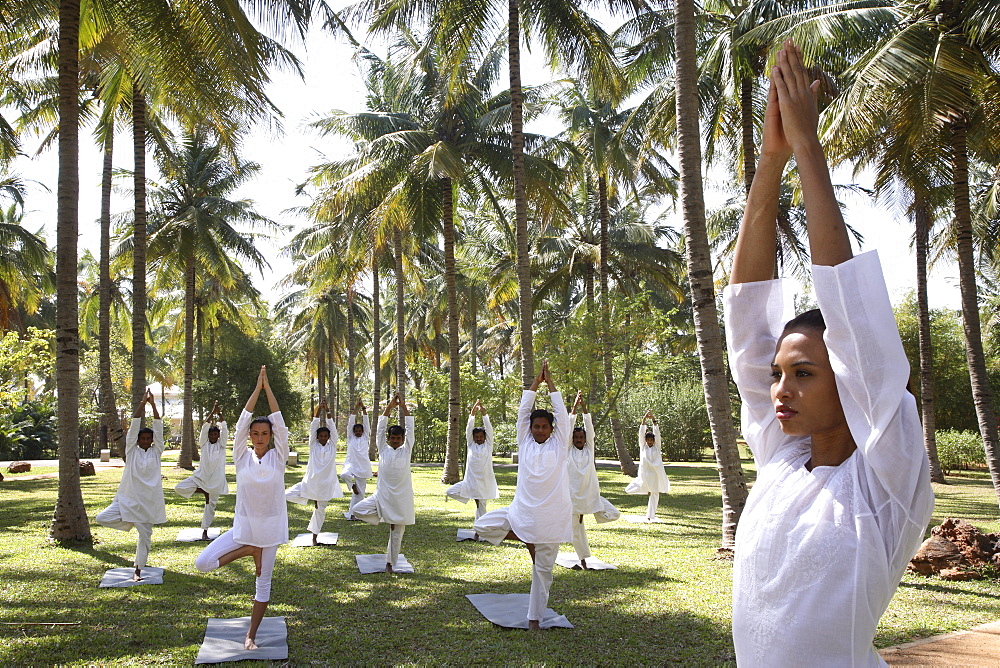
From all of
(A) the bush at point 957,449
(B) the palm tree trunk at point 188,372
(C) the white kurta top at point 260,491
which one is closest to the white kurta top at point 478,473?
(C) the white kurta top at point 260,491

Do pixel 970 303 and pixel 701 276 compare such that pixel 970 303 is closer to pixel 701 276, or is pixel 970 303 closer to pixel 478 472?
pixel 701 276

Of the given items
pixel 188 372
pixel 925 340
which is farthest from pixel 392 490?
pixel 188 372

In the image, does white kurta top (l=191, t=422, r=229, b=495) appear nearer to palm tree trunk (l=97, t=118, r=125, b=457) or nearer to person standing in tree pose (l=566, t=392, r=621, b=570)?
palm tree trunk (l=97, t=118, r=125, b=457)

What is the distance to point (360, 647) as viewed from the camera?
655 centimetres

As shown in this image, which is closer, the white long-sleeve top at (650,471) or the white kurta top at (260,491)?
the white kurta top at (260,491)

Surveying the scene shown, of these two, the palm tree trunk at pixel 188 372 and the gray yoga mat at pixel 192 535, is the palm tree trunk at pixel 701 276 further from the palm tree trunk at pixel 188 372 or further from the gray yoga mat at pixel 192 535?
the palm tree trunk at pixel 188 372

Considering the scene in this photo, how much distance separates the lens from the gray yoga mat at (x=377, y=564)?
32.1ft

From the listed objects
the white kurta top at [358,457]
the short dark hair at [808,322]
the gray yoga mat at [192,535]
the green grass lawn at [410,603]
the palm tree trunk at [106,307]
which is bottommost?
the green grass lawn at [410,603]

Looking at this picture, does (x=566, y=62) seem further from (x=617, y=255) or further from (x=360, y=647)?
(x=360, y=647)

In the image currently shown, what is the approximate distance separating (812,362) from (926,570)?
9.08m

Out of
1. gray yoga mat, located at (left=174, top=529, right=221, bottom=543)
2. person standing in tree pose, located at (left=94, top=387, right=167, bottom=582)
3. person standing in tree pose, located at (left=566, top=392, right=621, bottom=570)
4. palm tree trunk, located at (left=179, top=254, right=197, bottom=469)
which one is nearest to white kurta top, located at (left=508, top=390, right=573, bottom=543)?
person standing in tree pose, located at (left=566, top=392, right=621, bottom=570)

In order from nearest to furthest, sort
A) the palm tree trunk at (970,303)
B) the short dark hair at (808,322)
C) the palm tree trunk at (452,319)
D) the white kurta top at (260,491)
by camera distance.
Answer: the short dark hair at (808,322) → the white kurta top at (260,491) → the palm tree trunk at (970,303) → the palm tree trunk at (452,319)

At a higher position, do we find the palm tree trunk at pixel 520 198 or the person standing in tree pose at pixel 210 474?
the palm tree trunk at pixel 520 198

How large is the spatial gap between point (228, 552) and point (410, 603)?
98.1 inches
